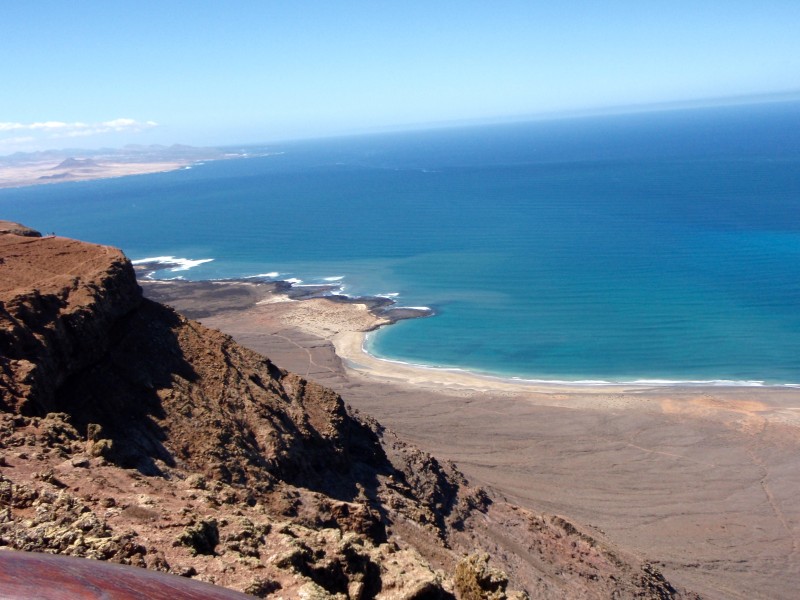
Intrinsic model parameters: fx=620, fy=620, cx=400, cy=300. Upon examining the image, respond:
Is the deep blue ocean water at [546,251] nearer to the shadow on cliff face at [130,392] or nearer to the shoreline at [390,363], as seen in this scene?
the shoreline at [390,363]

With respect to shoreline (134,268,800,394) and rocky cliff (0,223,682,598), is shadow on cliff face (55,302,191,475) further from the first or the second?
shoreline (134,268,800,394)

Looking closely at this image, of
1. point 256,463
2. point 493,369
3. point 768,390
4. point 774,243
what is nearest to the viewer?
point 256,463

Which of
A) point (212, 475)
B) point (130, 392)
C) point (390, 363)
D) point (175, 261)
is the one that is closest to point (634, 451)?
point (390, 363)

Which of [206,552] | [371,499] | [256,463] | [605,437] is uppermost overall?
[206,552]

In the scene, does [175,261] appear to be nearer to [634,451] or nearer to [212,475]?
[634,451]

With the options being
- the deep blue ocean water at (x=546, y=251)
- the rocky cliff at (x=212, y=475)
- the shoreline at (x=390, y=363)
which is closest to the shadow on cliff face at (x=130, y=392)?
the rocky cliff at (x=212, y=475)

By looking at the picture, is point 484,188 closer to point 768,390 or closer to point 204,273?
point 204,273

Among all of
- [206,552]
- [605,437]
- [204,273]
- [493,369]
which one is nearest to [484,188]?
[204,273]
